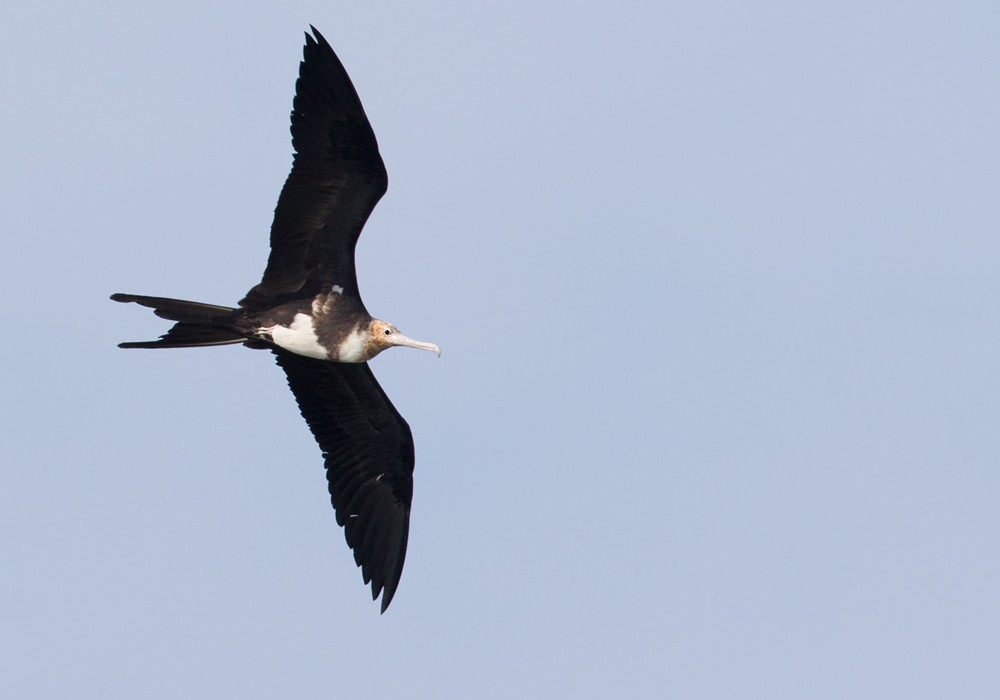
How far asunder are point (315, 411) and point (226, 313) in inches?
51.9

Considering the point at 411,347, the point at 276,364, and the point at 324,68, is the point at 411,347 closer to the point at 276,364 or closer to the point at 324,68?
the point at 276,364

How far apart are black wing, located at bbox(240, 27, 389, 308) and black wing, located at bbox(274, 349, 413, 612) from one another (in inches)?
36.8

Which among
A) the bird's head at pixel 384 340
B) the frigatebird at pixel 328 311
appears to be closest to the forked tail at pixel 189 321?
the frigatebird at pixel 328 311

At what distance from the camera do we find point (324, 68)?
943 centimetres

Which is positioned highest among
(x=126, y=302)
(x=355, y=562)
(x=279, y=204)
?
(x=279, y=204)

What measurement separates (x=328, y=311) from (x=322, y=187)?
2.38ft

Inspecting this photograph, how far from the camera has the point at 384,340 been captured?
33.2ft

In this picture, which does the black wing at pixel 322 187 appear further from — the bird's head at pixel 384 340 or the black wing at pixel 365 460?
the black wing at pixel 365 460

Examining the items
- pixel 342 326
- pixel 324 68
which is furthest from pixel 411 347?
pixel 324 68

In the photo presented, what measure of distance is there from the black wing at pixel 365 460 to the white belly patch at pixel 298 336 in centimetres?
74

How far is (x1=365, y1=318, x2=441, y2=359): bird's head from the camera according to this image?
33.1 feet

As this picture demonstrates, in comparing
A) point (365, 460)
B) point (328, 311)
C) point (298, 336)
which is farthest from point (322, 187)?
point (365, 460)

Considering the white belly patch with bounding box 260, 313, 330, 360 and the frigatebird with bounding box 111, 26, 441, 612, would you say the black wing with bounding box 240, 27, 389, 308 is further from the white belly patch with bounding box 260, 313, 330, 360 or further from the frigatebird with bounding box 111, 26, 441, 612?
the white belly patch with bounding box 260, 313, 330, 360

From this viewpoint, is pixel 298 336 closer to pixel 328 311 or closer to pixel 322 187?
pixel 328 311
